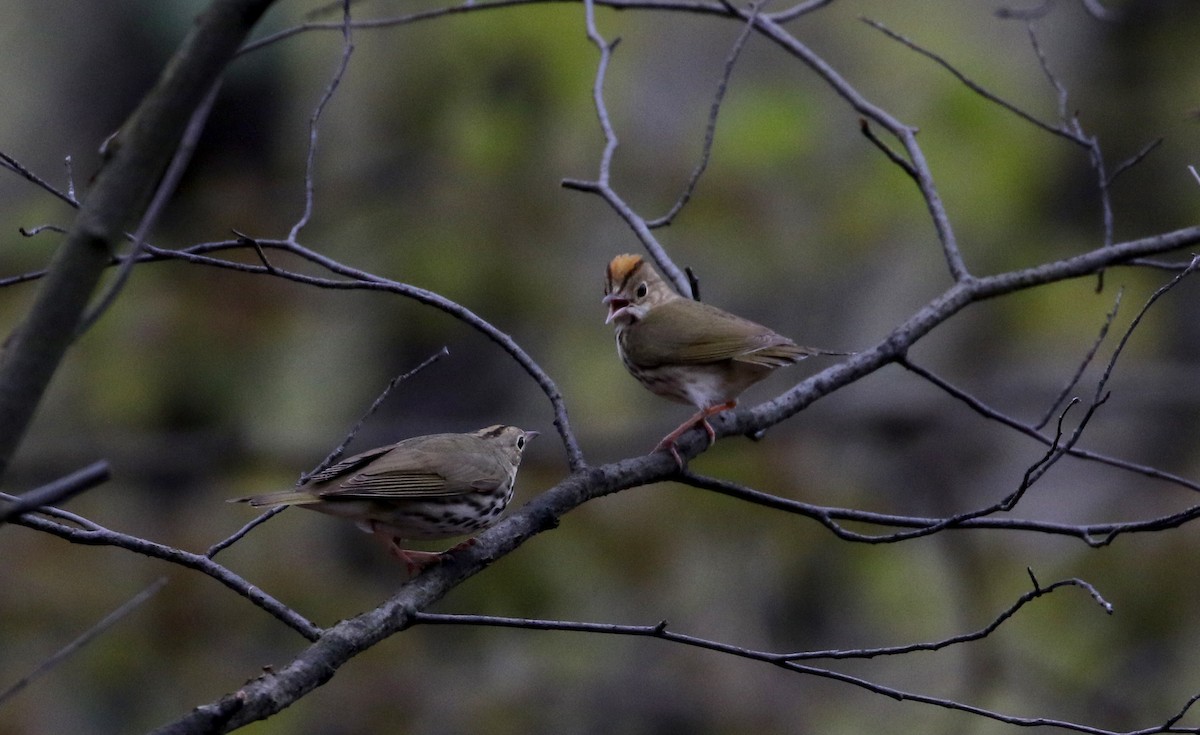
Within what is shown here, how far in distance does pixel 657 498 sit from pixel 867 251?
3308 mm

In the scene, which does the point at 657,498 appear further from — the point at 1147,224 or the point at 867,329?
the point at 1147,224

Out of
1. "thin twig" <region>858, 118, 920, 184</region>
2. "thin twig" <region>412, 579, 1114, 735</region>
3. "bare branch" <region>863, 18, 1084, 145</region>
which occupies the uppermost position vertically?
"bare branch" <region>863, 18, 1084, 145</region>

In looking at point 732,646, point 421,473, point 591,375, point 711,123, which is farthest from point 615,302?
point 591,375

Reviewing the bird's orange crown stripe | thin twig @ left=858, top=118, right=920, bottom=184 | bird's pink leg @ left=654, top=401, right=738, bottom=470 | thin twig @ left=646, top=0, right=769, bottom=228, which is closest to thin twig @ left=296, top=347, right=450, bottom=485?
bird's pink leg @ left=654, top=401, right=738, bottom=470

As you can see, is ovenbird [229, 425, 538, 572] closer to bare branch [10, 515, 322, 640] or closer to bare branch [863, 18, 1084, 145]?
Result: bare branch [10, 515, 322, 640]

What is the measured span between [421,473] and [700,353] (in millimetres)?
1550

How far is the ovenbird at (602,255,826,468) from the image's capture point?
5.28m

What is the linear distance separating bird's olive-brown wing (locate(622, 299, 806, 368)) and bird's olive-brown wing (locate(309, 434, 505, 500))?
115 cm

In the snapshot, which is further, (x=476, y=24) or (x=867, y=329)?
(x=867, y=329)

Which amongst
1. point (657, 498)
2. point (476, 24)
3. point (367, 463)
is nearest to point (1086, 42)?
point (476, 24)

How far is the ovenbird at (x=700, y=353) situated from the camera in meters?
5.28

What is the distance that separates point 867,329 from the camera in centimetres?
1233

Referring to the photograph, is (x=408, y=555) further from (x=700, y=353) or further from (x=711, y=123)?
(x=711, y=123)

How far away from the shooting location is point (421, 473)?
4281mm
